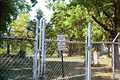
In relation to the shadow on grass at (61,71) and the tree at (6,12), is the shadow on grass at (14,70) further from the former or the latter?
the tree at (6,12)

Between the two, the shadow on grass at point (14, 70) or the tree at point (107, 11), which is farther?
the tree at point (107, 11)

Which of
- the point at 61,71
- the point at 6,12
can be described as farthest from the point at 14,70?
the point at 6,12

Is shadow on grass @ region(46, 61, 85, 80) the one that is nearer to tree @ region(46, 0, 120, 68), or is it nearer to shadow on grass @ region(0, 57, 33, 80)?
shadow on grass @ region(0, 57, 33, 80)

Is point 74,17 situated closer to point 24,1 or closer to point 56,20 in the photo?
point 56,20

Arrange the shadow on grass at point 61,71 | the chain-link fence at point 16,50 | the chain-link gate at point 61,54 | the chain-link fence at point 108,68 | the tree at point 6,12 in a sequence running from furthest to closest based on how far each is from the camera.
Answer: the shadow on grass at point 61,71 < the tree at point 6,12 < the chain-link fence at point 108,68 < the chain-link gate at point 61,54 < the chain-link fence at point 16,50

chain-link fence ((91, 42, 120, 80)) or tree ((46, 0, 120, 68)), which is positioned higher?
tree ((46, 0, 120, 68))

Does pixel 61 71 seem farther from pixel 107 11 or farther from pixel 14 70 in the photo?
pixel 107 11

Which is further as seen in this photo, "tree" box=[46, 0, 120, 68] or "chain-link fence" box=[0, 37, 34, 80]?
"tree" box=[46, 0, 120, 68]

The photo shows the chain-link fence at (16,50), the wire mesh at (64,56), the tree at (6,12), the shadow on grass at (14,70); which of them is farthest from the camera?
the tree at (6,12)

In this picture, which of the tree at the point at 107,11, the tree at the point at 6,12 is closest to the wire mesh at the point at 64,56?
the tree at the point at 6,12

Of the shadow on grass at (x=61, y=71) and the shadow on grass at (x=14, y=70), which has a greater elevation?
the shadow on grass at (x=14, y=70)

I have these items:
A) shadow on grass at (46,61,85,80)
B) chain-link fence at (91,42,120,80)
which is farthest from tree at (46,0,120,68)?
shadow on grass at (46,61,85,80)

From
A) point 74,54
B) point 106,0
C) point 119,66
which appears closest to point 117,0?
point 106,0

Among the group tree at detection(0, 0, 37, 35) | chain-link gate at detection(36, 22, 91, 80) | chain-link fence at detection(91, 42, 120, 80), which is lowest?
chain-link fence at detection(91, 42, 120, 80)
